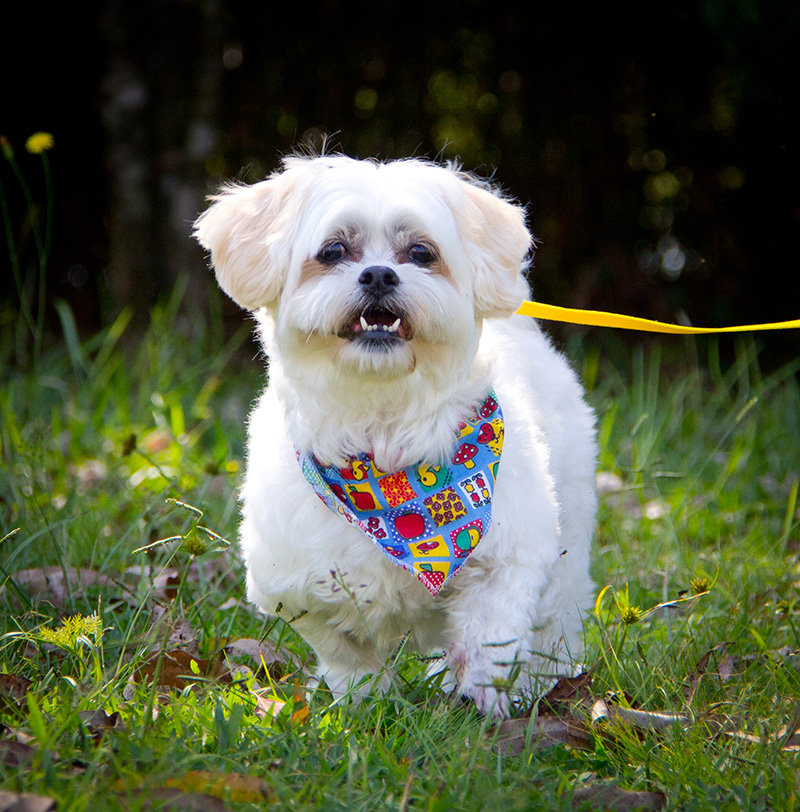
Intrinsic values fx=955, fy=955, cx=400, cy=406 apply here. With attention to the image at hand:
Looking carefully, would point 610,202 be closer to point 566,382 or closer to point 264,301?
point 566,382

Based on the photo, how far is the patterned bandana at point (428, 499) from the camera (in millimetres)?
2322

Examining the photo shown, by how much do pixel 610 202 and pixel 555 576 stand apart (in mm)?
4945

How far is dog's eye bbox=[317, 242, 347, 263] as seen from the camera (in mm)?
2428

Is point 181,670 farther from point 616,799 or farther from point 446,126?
point 446,126

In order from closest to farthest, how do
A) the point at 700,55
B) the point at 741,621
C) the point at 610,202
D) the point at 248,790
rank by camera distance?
1. the point at 248,790
2. the point at 741,621
3. the point at 700,55
4. the point at 610,202

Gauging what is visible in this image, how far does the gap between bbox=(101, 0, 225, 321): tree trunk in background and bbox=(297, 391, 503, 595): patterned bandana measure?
4.10 metres

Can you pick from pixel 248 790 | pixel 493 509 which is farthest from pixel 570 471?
pixel 248 790

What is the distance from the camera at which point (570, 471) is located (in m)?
2.92

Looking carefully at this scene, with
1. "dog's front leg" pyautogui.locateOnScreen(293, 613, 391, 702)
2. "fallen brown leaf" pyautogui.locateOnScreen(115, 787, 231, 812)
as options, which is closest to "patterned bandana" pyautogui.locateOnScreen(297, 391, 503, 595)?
"dog's front leg" pyautogui.locateOnScreen(293, 613, 391, 702)

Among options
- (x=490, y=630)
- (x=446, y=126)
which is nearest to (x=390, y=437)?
(x=490, y=630)

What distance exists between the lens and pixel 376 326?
92.4 inches

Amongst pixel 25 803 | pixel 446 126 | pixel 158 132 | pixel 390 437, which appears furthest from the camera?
pixel 446 126

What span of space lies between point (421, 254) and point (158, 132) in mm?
4339

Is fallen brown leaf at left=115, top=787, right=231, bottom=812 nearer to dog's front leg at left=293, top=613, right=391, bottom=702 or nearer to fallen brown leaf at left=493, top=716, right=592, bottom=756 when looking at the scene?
fallen brown leaf at left=493, top=716, right=592, bottom=756
